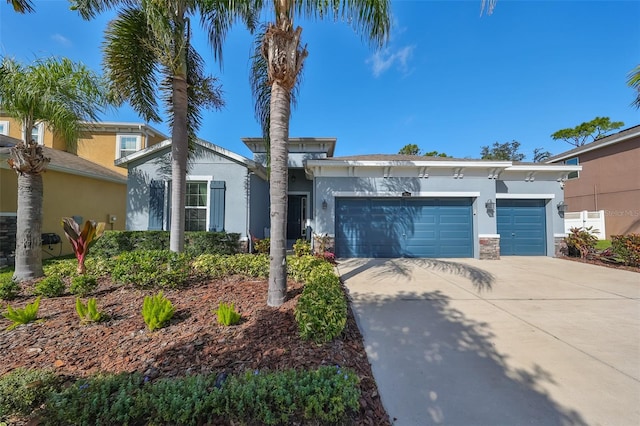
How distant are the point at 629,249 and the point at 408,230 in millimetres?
6264

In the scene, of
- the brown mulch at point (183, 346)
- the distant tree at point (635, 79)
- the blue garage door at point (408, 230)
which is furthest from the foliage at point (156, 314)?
the distant tree at point (635, 79)

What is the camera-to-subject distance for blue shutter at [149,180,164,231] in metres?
8.38

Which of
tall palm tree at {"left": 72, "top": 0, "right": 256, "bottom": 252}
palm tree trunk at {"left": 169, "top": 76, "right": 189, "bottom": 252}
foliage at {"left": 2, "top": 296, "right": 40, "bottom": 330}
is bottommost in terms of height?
foliage at {"left": 2, "top": 296, "right": 40, "bottom": 330}

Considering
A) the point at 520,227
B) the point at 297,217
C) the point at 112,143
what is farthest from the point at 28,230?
the point at 520,227

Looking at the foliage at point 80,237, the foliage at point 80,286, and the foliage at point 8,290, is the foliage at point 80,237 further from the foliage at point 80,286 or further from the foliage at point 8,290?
the foliage at point 80,286

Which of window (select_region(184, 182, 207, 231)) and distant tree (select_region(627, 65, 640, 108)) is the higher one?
distant tree (select_region(627, 65, 640, 108))

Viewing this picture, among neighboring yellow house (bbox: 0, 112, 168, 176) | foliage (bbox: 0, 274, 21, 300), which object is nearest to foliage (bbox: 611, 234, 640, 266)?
foliage (bbox: 0, 274, 21, 300)

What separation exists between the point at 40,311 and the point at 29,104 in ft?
14.5

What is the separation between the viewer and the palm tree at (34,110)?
5.02 m

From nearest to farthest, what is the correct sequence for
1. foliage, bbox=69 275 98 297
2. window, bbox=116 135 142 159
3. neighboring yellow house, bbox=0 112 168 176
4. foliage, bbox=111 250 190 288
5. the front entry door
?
foliage, bbox=69 275 98 297
foliage, bbox=111 250 190 288
the front entry door
neighboring yellow house, bbox=0 112 168 176
window, bbox=116 135 142 159

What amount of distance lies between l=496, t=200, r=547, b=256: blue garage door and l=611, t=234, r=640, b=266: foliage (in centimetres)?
194

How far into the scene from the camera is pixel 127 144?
1346cm

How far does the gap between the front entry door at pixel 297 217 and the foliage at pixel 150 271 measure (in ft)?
24.7

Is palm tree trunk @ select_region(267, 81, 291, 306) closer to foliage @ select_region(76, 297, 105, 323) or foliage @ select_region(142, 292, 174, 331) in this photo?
foliage @ select_region(142, 292, 174, 331)
